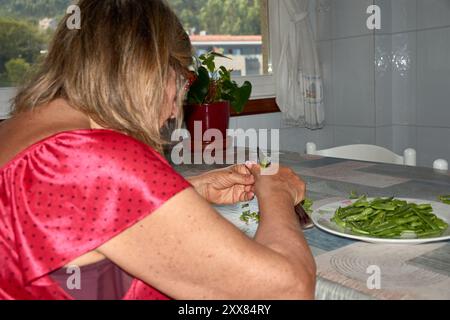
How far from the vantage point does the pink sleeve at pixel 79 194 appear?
630 mm

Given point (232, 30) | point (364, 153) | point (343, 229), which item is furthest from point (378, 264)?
point (232, 30)

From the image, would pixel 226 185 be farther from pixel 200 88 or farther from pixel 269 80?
pixel 269 80

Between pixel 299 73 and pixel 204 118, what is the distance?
0.95 metres

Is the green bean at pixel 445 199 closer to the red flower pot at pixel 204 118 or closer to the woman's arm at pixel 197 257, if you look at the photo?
the woman's arm at pixel 197 257

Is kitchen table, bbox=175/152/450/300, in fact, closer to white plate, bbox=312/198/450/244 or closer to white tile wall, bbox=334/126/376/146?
white plate, bbox=312/198/450/244

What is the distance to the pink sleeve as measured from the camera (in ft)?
2.07

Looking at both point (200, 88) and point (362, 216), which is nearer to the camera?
point (362, 216)

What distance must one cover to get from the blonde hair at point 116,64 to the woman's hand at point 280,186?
0.80 feet

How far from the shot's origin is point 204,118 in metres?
1.90

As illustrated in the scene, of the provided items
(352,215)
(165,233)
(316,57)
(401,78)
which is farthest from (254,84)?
(165,233)

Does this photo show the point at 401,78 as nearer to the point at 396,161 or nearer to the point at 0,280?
the point at 396,161

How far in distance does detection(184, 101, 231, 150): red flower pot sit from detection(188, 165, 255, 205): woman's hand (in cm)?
75

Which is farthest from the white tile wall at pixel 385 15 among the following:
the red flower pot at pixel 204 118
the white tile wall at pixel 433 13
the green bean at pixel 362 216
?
the green bean at pixel 362 216

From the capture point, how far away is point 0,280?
688 mm
